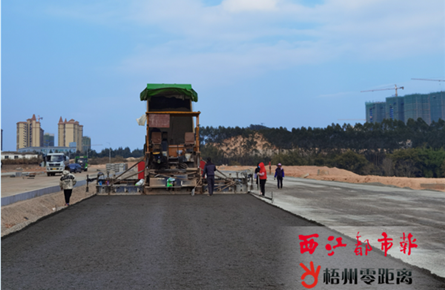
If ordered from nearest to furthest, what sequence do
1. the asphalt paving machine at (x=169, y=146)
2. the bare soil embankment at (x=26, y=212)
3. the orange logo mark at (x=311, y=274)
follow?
the orange logo mark at (x=311, y=274), the bare soil embankment at (x=26, y=212), the asphalt paving machine at (x=169, y=146)

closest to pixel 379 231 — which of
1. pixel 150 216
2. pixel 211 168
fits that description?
pixel 150 216

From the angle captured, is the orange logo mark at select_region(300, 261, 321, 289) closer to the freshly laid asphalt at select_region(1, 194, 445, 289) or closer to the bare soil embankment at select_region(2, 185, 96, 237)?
the freshly laid asphalt at select_region(1, 194, 445, 289)

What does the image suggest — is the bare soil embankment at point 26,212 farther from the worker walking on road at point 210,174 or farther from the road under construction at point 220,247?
the worker walking on road at point 210,174

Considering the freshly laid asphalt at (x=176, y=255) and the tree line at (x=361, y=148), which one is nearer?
the freshly laid asphalt at (x=176, y=255)

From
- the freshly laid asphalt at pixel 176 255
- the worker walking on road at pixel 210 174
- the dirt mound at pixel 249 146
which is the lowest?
the freshly laid asphalt at pixel 176 255

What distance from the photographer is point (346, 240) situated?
8.99 metres

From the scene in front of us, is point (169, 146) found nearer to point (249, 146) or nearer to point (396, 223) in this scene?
point (396, 223)

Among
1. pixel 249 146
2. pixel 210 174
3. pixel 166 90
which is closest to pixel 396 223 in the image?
pixel 210 174

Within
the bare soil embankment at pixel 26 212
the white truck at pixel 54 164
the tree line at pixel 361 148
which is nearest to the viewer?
the bare soil embankment at pixel 26 212

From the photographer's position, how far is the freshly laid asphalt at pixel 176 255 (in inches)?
238

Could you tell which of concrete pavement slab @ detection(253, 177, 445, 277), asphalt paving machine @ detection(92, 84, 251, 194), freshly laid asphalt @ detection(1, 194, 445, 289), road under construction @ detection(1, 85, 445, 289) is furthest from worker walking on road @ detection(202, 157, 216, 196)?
freshly laid asphalt @ detection(1, 194, 445, 289)

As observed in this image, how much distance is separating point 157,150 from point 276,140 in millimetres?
105351

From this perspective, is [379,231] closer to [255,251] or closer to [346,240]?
[346,240]

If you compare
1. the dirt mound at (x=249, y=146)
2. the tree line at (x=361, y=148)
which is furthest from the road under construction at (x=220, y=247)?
the dirt mound at (x=249, y=146)
